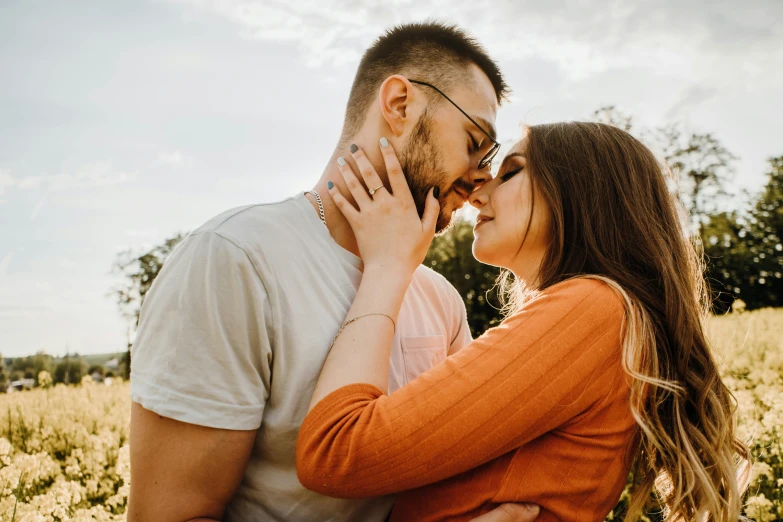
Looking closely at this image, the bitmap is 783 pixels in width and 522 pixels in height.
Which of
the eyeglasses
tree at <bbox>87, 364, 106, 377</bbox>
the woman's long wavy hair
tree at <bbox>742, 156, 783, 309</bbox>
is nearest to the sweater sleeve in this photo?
the woman's long wavy hair

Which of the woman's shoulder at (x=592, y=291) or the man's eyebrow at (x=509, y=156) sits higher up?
the man's eyebrow at (x=509, y=156)

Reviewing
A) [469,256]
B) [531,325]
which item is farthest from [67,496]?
[469,256]

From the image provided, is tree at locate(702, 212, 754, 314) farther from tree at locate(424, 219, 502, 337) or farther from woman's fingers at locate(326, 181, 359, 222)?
woman's fingers at locate(326, 181, 359, 222)

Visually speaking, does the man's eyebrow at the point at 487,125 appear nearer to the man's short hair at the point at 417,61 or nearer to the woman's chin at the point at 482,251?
the man's short hair at the point at 417,61

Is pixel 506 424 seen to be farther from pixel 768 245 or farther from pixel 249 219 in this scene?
pixel 768 245

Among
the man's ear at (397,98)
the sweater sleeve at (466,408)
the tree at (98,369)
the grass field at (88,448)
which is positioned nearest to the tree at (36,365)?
the grass field at (88,448)

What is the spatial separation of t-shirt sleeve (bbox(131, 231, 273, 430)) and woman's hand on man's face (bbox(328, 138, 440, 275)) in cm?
58

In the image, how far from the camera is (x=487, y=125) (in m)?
2.86

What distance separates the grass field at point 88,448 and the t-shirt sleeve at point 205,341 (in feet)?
4.37

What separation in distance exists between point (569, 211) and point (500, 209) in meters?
0.33

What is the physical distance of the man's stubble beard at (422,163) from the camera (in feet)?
8.73

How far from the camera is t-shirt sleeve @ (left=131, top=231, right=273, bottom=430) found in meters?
1.75

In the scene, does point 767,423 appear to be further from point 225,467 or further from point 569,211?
point 225,467

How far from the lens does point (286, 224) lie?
226 cm
